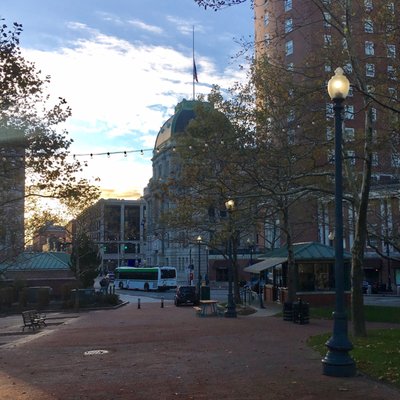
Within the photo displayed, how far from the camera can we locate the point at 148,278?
2687 inches

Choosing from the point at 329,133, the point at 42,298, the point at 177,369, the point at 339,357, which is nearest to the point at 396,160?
the point at 329,133

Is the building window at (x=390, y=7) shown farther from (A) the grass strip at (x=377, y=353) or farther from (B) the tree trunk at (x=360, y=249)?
(A) the grass strip at (x=377, y=353)

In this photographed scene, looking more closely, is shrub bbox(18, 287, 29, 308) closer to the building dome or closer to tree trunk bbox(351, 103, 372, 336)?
tree trunk bbox(351, 103, 372, 336)

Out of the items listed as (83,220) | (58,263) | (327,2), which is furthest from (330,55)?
(58,263)

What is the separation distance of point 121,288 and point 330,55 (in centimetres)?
5956

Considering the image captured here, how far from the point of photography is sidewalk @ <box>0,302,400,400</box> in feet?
29.4

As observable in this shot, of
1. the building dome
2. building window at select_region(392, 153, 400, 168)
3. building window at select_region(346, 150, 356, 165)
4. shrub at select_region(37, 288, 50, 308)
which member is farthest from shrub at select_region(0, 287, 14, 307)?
the building dome

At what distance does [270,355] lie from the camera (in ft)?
43.1

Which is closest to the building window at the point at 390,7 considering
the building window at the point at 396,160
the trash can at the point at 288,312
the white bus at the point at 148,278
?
the building window at the point at 396,160

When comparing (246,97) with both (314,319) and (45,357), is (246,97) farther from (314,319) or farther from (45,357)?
(45,357)

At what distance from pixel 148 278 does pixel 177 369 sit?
5750 cm

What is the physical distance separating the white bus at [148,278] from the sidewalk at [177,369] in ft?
158

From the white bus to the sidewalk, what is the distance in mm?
48022

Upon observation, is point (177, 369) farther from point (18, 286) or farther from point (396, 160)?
point (18, 286)
